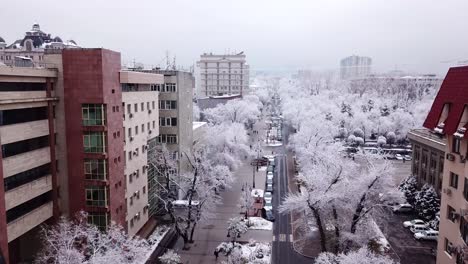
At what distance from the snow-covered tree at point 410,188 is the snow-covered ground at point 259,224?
1289 cm

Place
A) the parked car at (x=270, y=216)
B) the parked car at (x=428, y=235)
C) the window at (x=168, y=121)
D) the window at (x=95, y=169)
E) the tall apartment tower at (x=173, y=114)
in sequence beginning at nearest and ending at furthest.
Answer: the window at (x=95, y=169) → the parked car at (x=428, y=235) → the parked car at (x=270, y=216) → the tall apartment tower at (x=173, y=114) → the window at (x=168, y=121)

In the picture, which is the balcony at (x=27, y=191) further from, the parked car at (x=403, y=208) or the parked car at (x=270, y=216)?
the parked car at (x=403, y=208)

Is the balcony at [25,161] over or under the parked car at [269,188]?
over

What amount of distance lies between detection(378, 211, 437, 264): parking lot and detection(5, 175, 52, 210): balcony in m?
21.2

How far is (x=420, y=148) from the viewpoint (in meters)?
38.0

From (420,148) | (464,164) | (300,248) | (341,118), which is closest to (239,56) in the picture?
(341,118)

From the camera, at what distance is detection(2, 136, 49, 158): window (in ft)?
60.0

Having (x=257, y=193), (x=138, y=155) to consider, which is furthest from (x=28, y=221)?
(x=257, y=193)

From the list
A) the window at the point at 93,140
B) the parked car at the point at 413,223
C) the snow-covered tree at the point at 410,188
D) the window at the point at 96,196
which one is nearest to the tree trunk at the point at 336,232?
the parked car at the point at 413,223

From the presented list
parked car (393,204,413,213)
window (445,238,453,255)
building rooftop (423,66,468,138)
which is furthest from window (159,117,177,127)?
window (445,238,453,255)

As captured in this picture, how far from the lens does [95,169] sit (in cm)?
2195

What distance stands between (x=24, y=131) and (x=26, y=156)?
1.23m

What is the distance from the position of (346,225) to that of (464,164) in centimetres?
829

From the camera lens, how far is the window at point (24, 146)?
60.0 ft
